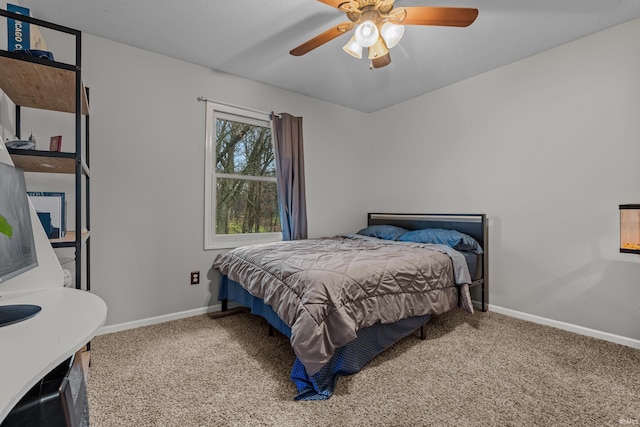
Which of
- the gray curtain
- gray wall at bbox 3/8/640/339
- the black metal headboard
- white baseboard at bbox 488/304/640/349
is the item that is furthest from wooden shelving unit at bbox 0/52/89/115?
white baseboard at bbox 488/304/640/349

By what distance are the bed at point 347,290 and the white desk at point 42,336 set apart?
3.11ft

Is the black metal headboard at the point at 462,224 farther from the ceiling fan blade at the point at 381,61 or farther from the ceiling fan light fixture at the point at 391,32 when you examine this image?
the ceiling fan light fixture at the point at 391,32

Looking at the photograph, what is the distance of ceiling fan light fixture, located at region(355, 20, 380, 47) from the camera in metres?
1.68

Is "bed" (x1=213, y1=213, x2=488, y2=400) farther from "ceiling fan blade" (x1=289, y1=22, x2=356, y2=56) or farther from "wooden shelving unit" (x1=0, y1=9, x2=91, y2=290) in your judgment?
"ceiling fan blade" (x1=289, y1=22, x2=356, y2=56)

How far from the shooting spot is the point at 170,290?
2.65 metres

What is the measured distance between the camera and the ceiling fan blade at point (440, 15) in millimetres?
1575

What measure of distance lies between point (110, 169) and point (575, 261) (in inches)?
151

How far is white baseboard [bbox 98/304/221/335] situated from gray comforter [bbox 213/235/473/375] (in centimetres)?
49

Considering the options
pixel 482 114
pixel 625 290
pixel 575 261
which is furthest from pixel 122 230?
pixel 625 290

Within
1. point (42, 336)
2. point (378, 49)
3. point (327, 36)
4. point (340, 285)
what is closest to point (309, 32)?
point (327, 36)

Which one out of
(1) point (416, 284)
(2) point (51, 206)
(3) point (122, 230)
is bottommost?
(1) point (416, 284)

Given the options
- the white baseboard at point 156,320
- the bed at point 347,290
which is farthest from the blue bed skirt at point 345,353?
the white baseboard at point 156,320

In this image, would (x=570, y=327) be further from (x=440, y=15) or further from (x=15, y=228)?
(x=15, y=228)

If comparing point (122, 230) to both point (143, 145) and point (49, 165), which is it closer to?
point (143, 145)
